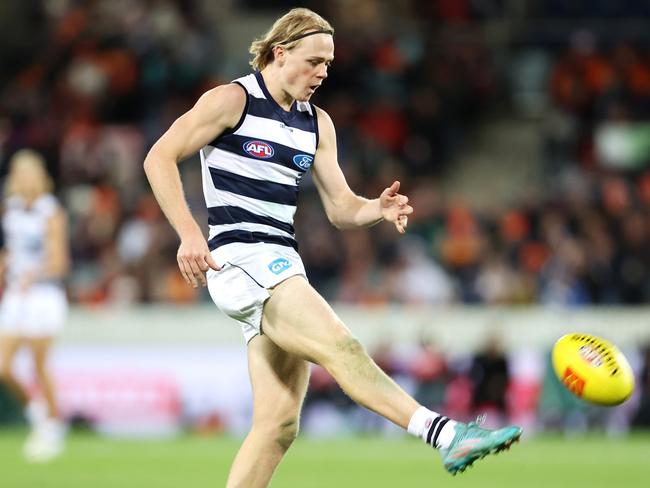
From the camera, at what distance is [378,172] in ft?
59.0

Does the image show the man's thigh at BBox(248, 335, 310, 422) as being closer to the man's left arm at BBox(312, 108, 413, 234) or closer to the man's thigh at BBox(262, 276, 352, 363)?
the man's thigh at BBox(262, 276, 352, 363)

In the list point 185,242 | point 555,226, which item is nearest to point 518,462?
point 555,226

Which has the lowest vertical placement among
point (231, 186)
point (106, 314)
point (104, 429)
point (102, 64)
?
point (104, 429)

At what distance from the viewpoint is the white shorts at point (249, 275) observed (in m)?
6.32

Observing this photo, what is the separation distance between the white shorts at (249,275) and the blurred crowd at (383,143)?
9720 millimetres

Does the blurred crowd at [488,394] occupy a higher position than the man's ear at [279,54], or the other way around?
the man's ear at [279,54]

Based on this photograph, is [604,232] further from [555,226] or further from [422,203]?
[422,203]

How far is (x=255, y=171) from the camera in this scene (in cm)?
645

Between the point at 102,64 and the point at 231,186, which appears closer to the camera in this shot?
the point at 231,186

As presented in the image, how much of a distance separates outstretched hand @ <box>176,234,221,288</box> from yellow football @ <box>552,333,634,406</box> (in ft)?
5.76

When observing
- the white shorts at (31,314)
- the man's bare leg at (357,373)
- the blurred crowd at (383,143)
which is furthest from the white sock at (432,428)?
the blurred crowd at (383,143)

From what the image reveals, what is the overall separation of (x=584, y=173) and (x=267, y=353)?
1193 centimetres

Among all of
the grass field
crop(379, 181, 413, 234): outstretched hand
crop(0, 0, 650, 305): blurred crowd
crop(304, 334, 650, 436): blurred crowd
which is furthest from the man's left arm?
crop(0, 0, 650, 305): blurred crowd

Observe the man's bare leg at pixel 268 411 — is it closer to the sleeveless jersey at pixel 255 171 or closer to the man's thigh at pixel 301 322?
the man's thigh at pixel 301 322
